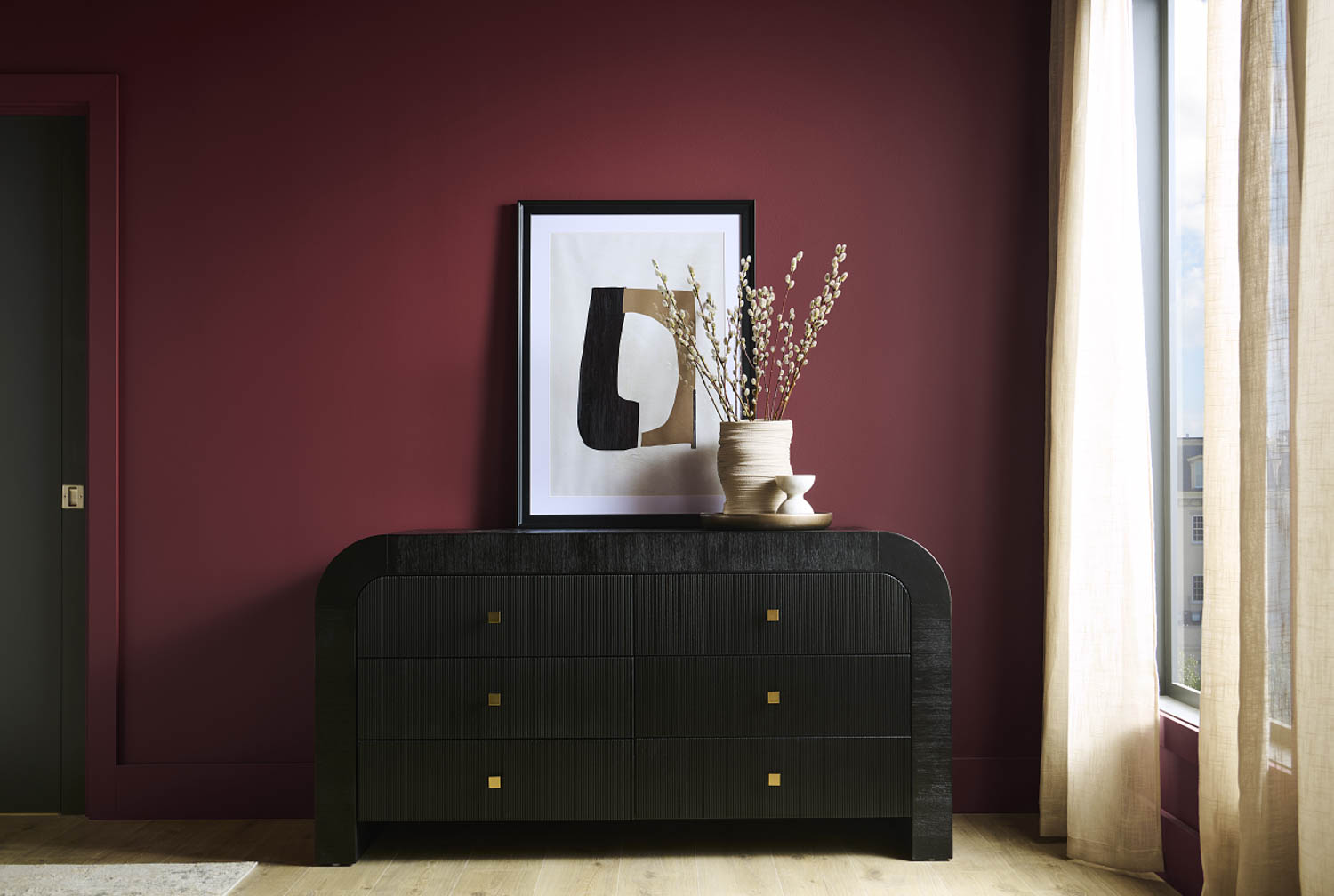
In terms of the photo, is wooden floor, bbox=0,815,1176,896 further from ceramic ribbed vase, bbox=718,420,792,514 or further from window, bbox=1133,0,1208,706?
ceramic ribbed vase, bbox=718,420,792,514

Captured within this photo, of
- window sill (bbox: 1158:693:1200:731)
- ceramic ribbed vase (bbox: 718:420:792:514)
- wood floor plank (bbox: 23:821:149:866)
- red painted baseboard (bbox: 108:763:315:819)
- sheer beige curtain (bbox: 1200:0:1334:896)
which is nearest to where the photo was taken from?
sheer beige curtain (bbox: 1200:0:1334:896)

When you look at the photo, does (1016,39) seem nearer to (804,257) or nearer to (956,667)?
(804,257)

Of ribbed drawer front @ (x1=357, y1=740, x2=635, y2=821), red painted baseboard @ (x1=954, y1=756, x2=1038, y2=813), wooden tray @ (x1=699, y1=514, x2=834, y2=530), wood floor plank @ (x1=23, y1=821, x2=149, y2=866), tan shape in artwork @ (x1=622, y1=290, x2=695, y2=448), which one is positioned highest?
tan shape in artwork @ (x1=622, y1=290, x2=695, y2=448)

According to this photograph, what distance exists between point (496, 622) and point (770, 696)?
68 centimetres

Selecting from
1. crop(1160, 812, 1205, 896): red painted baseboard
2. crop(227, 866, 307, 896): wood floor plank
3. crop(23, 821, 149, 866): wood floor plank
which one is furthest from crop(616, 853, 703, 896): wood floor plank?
crop(23, 821, 149, 866): wood floor plank

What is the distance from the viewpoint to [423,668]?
225 centimetres

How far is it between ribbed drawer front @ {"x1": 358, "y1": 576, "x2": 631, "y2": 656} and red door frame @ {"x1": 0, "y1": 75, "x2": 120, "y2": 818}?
940 mm

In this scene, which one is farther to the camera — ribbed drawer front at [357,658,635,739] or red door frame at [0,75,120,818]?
red door frame at [0,75,120,818]

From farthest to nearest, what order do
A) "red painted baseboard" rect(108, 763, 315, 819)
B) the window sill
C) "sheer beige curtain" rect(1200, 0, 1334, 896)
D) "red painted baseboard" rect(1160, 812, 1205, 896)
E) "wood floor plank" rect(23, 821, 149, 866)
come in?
"red painted baseboard" rect(108, 763, 315, 819)
"wood floor plank" rect(23, 821, 149, 866)
the window sill
"red painted baseboard" rect(1160, 812, 1205, 896)
"sheer beige curtain" rect(1200, 0, 1334, 896)

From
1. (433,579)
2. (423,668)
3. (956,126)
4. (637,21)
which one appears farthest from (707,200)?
(423,668)

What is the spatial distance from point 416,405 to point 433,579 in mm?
634

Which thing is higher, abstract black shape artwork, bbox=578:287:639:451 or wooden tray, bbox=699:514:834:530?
abstract black shape artwork, bbox=578:287:639:451

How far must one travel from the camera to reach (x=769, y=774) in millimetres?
2246

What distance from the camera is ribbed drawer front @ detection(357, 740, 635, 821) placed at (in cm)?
224
